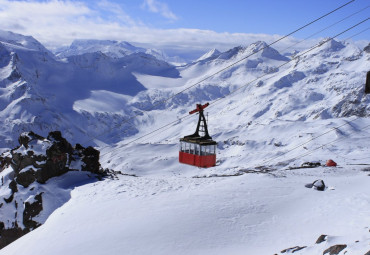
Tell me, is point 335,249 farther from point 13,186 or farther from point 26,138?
point 26,138

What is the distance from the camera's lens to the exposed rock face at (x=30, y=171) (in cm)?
3216

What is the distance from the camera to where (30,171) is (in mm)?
35719

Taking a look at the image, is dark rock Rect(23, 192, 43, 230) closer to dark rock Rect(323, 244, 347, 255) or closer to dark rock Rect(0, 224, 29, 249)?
dark rock Rect(0, 224, 29, 249)

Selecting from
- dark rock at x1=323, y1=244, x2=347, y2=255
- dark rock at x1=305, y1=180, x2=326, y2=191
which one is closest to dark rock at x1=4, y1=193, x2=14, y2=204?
dark rock at x1=305, y1=180, x2=326, y2=191

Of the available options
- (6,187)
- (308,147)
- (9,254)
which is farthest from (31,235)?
(308,147)

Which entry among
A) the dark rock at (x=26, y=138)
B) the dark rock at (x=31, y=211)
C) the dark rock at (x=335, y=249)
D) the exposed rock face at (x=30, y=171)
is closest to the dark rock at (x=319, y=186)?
the dark rock at (x=335, y=249)

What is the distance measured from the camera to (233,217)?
2433cm

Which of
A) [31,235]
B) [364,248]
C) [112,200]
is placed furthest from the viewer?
[112,200]

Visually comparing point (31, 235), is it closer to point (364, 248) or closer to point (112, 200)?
point (112, 200)

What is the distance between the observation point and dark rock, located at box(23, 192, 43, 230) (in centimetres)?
3162

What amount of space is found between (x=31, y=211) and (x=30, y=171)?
15.3ft

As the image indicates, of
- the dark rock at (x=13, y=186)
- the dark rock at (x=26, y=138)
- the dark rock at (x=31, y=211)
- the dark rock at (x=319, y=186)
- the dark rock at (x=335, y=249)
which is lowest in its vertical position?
the dark rock at (x=31, y=211)

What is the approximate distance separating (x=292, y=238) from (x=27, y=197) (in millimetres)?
22688

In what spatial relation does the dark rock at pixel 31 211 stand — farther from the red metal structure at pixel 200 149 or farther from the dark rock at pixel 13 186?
the red metal structure at pixel 200 149
